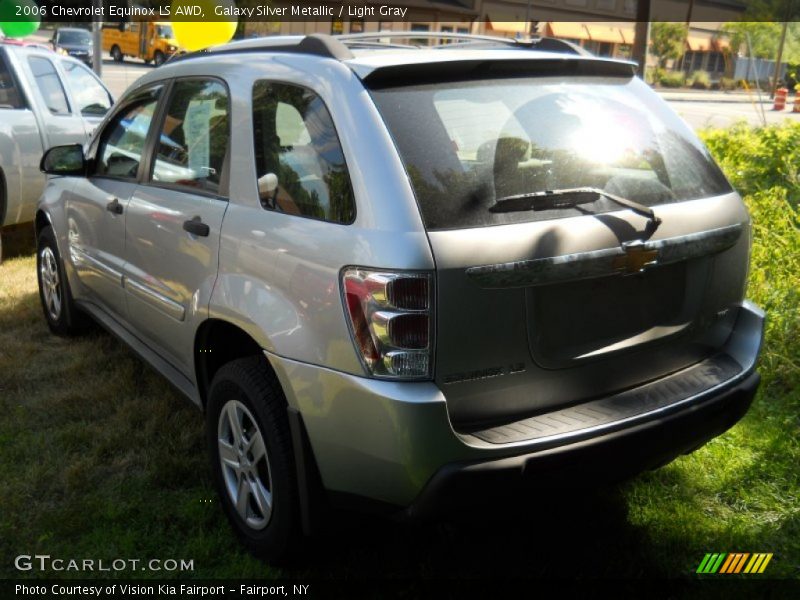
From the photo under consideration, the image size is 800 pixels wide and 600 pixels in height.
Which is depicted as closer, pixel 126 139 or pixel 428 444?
pixel 428 444

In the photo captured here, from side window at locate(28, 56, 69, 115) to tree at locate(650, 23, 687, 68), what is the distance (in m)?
48.3

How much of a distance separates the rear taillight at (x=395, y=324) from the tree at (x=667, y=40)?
173 feet

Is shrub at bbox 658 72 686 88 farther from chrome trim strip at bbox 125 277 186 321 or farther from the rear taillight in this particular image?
the rear taillight

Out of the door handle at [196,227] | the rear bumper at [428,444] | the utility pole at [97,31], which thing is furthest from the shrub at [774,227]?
the utility pole at [97,31]

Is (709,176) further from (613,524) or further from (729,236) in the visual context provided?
(613,524)

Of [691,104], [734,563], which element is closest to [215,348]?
[734,563]

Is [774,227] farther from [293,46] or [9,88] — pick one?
[9,88]

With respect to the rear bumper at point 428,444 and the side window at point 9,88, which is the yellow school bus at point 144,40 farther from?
the rear bumper at point 428,444

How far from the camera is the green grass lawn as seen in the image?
291cm

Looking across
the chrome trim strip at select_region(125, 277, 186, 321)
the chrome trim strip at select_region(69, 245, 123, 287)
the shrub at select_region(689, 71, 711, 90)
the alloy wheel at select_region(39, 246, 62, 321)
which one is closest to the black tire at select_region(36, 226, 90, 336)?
the alloy wheel at select_region(39, 246, 62, 321)

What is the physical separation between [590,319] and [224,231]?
131cm

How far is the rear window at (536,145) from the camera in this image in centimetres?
241

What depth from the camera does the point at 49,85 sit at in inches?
303

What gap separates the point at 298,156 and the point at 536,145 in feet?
2.54
